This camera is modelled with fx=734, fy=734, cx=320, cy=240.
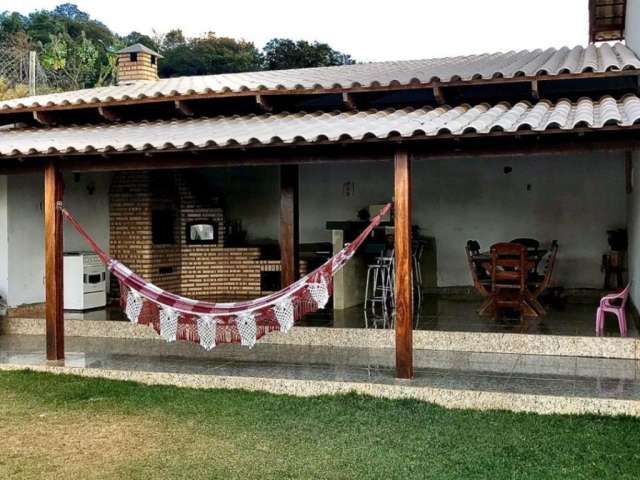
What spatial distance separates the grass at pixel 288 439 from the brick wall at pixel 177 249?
467cm

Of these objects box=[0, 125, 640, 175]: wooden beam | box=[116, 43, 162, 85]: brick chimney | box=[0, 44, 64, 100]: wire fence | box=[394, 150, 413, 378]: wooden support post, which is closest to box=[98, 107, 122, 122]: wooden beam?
box=[0, 125, 640, 175]: wooden beam

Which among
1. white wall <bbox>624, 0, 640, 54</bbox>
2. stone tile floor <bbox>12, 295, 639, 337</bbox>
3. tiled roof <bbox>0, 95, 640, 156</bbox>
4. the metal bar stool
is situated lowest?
stone tile floor <bbox>12, 295, 639, 337</bbox>

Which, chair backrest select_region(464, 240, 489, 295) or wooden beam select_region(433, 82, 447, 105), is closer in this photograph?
wooden beam select_region(433, 82, 447, 105)

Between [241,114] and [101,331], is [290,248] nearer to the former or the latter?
[241,114]

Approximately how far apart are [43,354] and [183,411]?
2.69 metres

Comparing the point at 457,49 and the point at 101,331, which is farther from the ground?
the point at 457,49

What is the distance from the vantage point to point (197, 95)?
26.7 feet

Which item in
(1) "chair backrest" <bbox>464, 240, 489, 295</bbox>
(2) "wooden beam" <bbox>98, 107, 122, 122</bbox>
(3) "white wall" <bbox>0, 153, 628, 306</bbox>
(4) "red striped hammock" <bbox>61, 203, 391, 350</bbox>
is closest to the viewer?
(4) "red striped hammock" <bbox>61, 203, 391, 350</bbox>

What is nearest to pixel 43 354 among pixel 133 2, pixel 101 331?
pixel 101 331

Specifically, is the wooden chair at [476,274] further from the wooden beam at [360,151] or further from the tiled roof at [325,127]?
the wooden beam at [360,151]

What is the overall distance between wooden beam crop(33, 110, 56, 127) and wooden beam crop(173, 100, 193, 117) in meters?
1.68

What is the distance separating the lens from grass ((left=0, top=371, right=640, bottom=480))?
4207mm

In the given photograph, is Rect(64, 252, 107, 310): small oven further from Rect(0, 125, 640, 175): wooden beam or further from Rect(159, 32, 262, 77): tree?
Rect(159, 32, 262, 77): tree

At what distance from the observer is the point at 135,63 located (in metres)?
12.0
